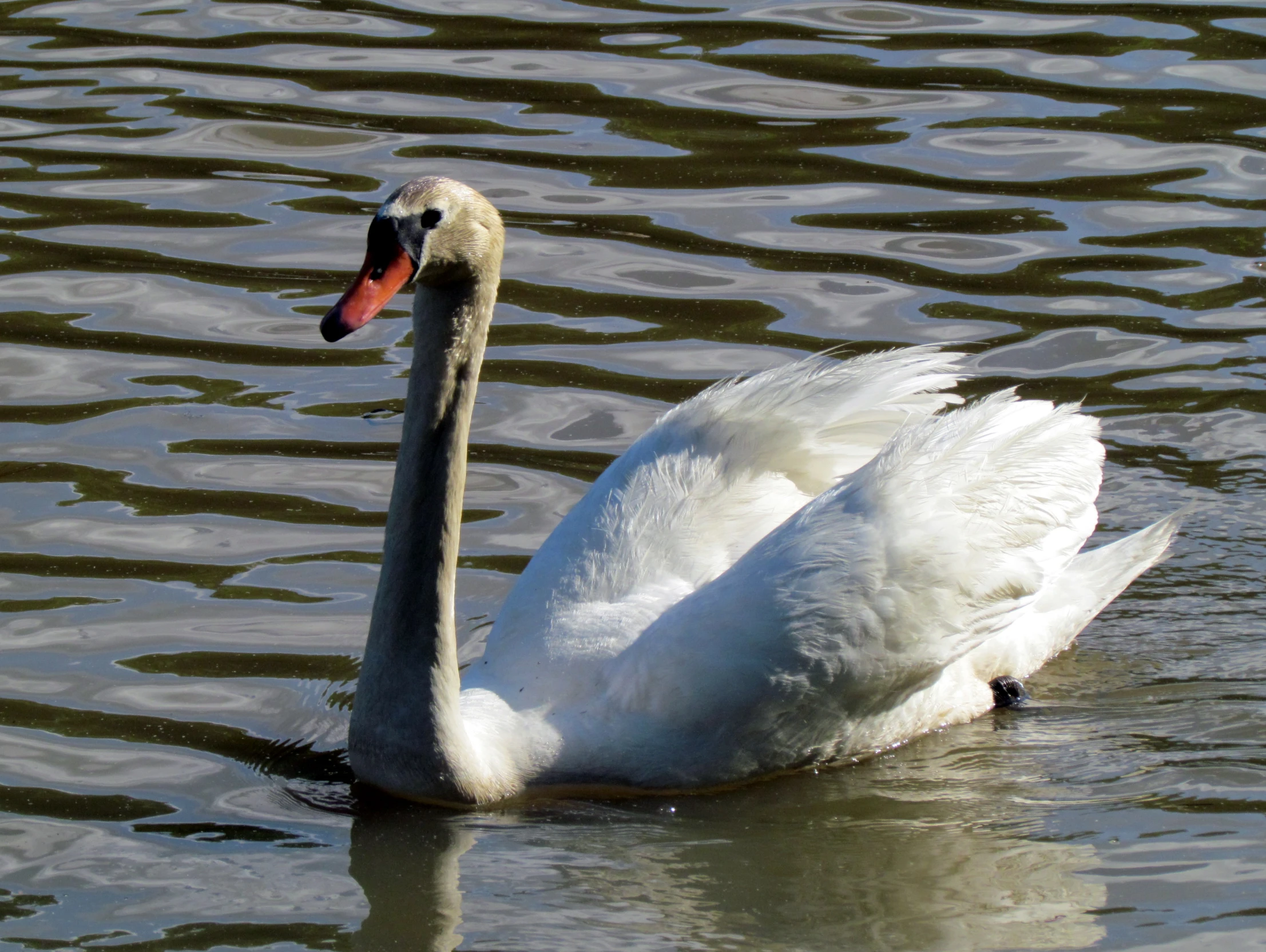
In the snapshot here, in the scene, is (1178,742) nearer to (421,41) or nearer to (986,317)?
(986,317)

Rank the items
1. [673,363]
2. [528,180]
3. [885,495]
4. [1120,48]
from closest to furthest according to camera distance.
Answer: [885,495] < [673,363] < [528,180] < [1120,48]

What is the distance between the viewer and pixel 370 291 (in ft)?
16.0

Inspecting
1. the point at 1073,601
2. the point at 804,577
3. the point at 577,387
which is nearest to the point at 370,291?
the point at 804,577

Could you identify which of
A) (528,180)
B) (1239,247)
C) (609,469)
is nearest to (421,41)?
(528,180)

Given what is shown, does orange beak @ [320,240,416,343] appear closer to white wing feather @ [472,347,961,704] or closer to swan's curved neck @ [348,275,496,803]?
swan's curved neck @ [348,275,496,803]

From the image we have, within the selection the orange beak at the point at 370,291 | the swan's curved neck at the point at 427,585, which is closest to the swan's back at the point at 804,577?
the swan's curved neck at the point at 427,585

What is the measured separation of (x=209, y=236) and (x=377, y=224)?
467cm

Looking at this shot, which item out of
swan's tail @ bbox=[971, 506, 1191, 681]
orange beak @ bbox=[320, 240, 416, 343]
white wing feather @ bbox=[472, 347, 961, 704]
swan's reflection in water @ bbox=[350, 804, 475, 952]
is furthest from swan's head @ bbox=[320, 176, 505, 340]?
swan's tail @ bbox=[971, 506, 1191, 681]

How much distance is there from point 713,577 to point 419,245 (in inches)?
58.7

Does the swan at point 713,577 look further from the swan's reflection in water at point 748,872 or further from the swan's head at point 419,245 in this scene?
the swan's reflection in water at point 748,872

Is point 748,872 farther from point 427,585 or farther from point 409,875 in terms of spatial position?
point 427,585

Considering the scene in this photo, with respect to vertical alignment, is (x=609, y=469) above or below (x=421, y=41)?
below

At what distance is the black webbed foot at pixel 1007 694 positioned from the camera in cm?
628

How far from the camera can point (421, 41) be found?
456 inches
